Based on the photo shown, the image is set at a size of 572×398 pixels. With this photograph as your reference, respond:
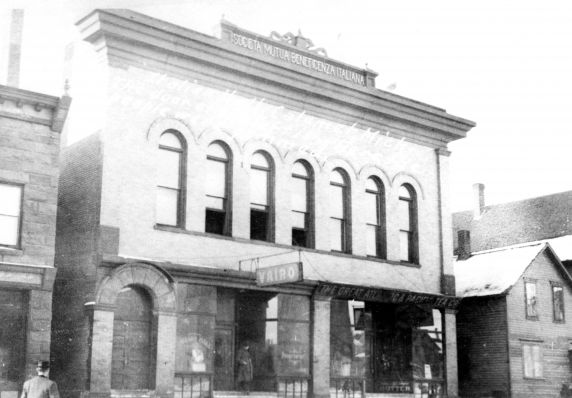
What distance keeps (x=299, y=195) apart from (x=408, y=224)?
168 inches

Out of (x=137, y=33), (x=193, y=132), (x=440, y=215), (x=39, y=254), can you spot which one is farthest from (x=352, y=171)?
(x=39, y=254)

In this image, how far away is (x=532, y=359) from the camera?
2694 centimetres

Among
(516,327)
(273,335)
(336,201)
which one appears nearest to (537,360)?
(516,327)

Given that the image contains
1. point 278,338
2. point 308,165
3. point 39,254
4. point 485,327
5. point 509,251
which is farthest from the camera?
point 509,251

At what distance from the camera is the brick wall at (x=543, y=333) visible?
2636 cm

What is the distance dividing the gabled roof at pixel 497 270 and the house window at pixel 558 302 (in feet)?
1.78

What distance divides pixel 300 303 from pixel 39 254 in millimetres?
7075

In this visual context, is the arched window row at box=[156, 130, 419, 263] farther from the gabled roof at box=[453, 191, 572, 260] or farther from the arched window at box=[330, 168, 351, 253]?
the gabled roof at box=[453, 191, 572, 260]

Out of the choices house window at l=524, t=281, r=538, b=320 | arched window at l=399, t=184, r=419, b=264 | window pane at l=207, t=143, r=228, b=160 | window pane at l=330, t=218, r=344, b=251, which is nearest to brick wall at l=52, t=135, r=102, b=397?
window pane at l=207, t=143, r=228, b=160

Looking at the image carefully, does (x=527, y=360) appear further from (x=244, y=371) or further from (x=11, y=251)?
(x=11, y=251)

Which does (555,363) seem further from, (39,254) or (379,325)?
(39,254)

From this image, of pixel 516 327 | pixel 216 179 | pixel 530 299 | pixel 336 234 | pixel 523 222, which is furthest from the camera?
pixel 523 222

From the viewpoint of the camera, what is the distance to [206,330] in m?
19.2

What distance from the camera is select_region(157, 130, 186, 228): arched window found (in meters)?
19.3
